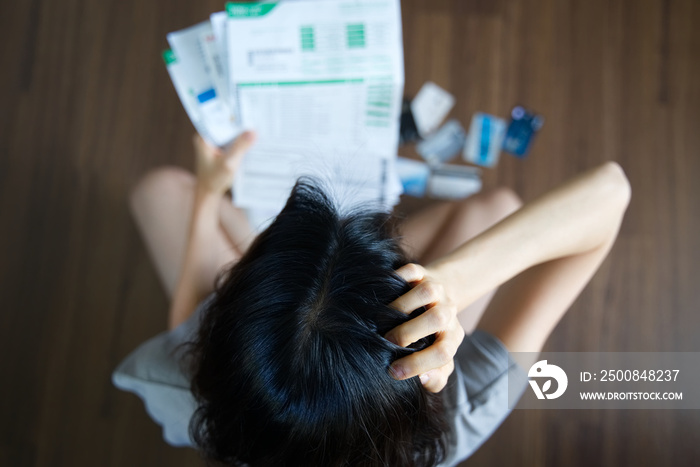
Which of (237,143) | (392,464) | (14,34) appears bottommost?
(392,464)

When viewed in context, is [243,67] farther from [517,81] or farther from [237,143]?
[517,81]

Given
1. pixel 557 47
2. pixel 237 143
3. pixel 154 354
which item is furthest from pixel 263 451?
pixel 557 47

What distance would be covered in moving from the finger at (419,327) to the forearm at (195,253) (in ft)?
1.34

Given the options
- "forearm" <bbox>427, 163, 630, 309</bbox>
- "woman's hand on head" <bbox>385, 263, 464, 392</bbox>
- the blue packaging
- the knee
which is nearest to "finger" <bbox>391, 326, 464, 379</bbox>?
"woman's hand on head" <bbox>385, 263, 464, 392</bbox>

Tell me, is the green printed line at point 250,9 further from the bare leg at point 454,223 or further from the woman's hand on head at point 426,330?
the woman's hand on head at point 426,330

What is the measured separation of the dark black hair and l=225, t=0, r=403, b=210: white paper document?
29cm

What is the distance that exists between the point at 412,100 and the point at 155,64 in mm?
592

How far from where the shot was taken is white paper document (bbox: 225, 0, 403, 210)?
0.75 m

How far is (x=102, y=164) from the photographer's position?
104cm

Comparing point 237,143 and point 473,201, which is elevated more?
point 237,143

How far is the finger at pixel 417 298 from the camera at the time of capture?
1.38 feet

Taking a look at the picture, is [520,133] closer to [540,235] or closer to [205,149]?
[540,235]

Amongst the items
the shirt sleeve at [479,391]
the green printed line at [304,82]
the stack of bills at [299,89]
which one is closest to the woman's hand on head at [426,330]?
the shirt sleeve at [479,391]

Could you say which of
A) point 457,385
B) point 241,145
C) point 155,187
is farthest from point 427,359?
point 155,187
